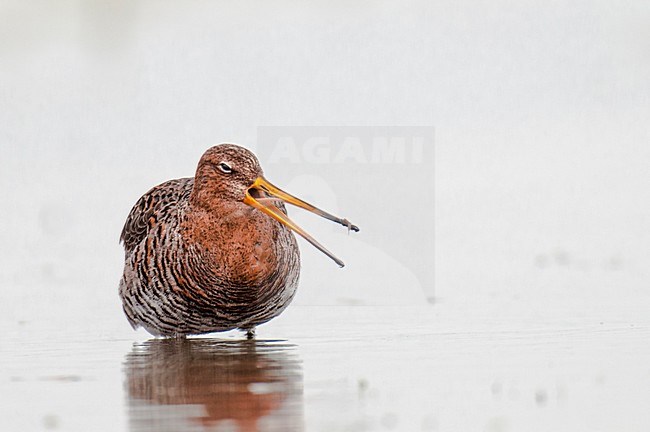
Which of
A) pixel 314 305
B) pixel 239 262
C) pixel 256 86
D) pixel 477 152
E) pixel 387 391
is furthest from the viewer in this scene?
pixel 256 86

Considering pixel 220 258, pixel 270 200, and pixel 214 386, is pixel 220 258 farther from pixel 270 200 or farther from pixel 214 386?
pixel 214 386

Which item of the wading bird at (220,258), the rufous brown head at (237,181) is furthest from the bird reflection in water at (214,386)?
the rufous brown head at (237,181)

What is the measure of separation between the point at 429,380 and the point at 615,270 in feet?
13.0

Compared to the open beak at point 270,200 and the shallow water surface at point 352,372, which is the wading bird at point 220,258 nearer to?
the open beak at point 270,200

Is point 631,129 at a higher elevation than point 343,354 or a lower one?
higher

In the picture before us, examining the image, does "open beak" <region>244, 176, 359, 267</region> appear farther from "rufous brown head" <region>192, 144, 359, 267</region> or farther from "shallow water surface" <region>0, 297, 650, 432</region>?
"shallow water surface" <region>0, 297, 650, 432</region>

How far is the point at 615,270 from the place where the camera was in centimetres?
927

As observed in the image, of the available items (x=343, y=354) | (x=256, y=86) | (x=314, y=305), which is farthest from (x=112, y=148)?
(x=343, y=354)

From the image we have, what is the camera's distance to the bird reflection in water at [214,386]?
16.1ft

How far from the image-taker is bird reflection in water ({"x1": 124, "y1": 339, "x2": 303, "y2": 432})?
193 inches

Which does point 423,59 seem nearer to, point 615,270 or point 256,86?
point 256,86

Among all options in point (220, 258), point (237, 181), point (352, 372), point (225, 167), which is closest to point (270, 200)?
point (237, 181)

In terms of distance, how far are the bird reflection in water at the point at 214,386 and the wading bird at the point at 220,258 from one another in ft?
0.65

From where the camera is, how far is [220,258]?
7.28 m
